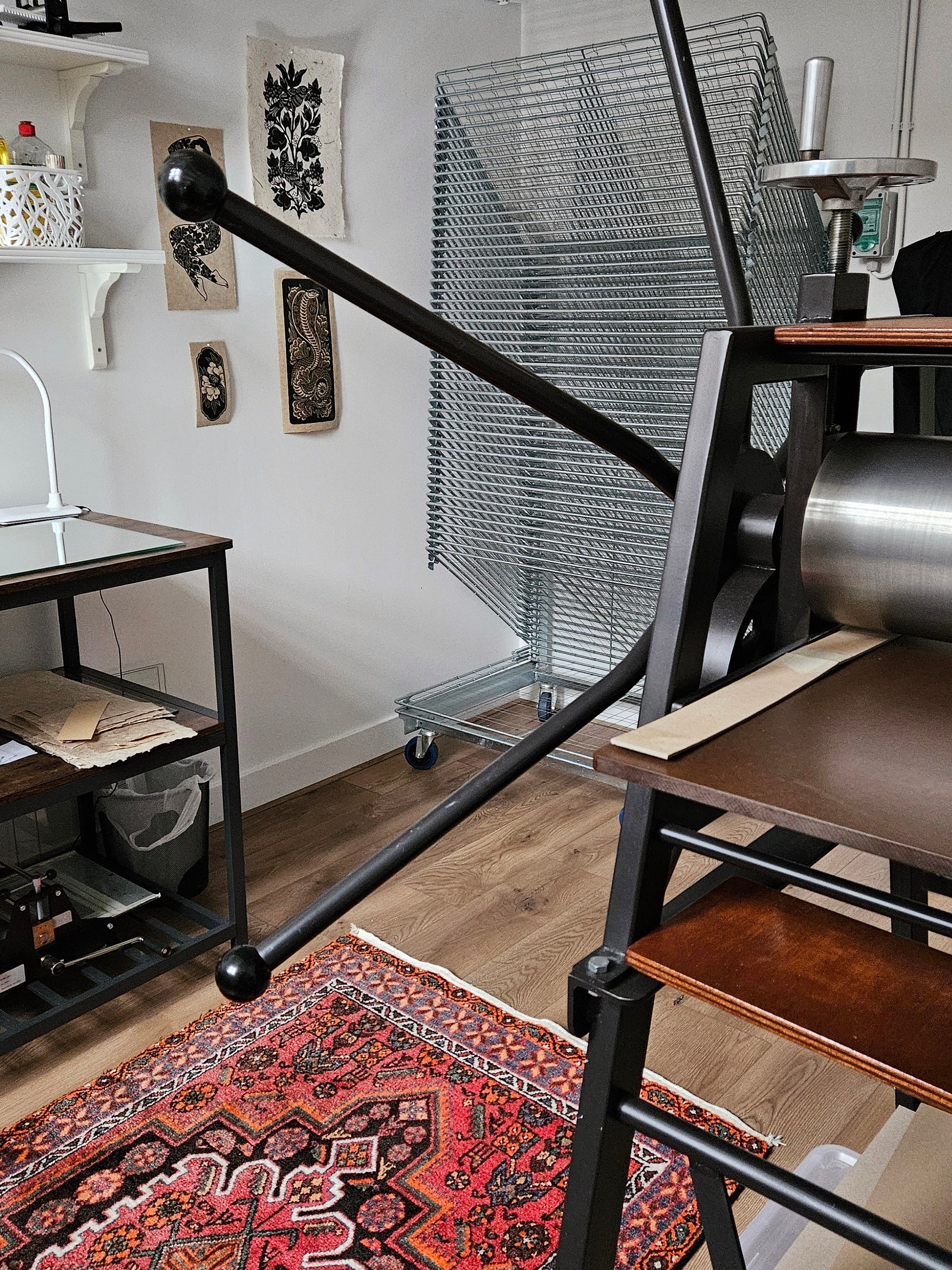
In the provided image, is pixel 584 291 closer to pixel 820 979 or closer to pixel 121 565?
pixel 121 565

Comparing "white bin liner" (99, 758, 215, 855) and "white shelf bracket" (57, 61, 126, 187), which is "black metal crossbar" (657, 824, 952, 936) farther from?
"white shelf bracket" (57, 61, 126, 187)

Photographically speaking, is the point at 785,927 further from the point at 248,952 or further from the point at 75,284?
the point at 75,284

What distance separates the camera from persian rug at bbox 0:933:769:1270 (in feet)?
5.28

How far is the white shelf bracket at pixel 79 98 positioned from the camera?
2.18 m

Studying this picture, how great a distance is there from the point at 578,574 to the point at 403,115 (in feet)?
4.36

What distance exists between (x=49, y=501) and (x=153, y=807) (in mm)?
669

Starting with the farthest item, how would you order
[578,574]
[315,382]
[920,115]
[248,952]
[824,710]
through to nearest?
[578,574] < [315,382] < [920,115] < [824,710] < [248,952]

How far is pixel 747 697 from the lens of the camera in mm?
872

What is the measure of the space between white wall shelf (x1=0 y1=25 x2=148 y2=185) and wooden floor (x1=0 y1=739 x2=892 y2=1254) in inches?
62.0

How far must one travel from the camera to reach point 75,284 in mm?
2396

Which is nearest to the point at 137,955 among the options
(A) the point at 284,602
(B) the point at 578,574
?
(A) the point at 284,602

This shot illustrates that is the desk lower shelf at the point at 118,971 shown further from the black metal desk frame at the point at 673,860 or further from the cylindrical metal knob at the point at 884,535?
the cylindrical metal knob at the point at 884,535

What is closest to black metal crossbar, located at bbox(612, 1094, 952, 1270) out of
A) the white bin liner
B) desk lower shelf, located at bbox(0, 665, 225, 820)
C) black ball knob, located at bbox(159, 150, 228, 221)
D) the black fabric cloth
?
black ball knob, located at bbox(159, 150, 228, 221)

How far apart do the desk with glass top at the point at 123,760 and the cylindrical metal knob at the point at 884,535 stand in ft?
4.24
